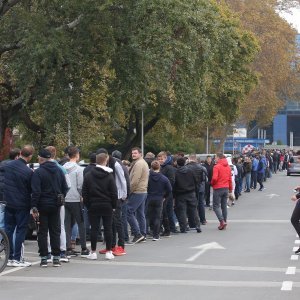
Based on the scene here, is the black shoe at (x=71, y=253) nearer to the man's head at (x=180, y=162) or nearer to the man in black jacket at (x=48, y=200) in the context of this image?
the man in black jacket at (x=48, y=200)

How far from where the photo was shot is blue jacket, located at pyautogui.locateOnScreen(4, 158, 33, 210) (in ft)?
42.4

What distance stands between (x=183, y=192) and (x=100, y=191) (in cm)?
563

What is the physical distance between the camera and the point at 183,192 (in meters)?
19.2

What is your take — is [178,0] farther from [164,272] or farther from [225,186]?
[164,272]

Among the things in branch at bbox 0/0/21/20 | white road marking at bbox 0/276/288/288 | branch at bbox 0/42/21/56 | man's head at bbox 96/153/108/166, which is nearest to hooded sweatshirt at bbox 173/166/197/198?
man's head at bbox 96/153/108/166

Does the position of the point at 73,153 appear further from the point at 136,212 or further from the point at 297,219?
the point at 297,219

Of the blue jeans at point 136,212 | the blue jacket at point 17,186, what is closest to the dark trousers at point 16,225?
the blue jacket at point 17,186

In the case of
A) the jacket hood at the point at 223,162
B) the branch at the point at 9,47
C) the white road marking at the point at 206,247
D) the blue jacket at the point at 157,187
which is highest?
the branch at the point at 9,47

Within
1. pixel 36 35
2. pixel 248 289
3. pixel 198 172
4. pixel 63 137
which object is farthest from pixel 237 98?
pixel 248 289

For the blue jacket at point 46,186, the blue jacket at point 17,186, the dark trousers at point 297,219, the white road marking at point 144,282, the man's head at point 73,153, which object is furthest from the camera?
the dark trousers at point 297,219

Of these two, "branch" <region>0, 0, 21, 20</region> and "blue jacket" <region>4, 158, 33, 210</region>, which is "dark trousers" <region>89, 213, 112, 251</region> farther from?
"branch" <region>0, 0, 21, 20</region>

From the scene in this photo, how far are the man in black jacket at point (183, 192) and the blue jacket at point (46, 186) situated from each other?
252 inches

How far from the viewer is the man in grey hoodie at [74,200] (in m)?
14.3

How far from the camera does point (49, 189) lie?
12859mm
